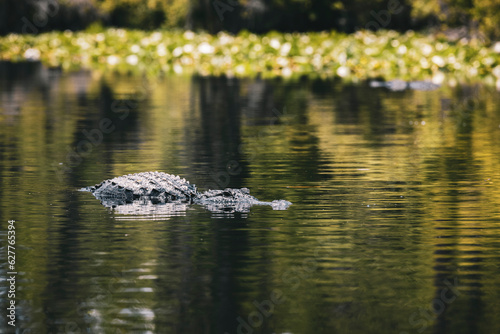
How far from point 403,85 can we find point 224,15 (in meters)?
27.0

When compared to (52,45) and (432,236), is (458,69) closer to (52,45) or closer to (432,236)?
(52,45)

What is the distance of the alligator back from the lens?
1245cm

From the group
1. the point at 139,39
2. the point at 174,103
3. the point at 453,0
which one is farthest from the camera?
the point at 139,39

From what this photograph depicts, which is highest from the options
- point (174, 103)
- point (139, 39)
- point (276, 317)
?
point (139, 39)

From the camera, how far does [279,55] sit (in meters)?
43.5

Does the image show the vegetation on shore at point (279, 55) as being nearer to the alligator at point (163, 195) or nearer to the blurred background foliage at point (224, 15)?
the blurred background foliage at point (224, 15)

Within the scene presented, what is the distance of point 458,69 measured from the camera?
38031 mm

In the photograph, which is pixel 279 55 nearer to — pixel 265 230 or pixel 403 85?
pixel 403 85

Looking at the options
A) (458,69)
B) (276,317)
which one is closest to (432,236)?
(276,317)

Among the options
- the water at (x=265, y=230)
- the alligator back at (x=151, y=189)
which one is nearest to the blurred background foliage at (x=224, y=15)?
the water at (x=265, y=230)

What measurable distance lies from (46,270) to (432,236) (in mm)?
3383

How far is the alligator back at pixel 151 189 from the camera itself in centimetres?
1245

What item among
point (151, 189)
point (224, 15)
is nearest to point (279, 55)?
point (224, 15)

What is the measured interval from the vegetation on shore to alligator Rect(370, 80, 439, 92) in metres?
2.19
